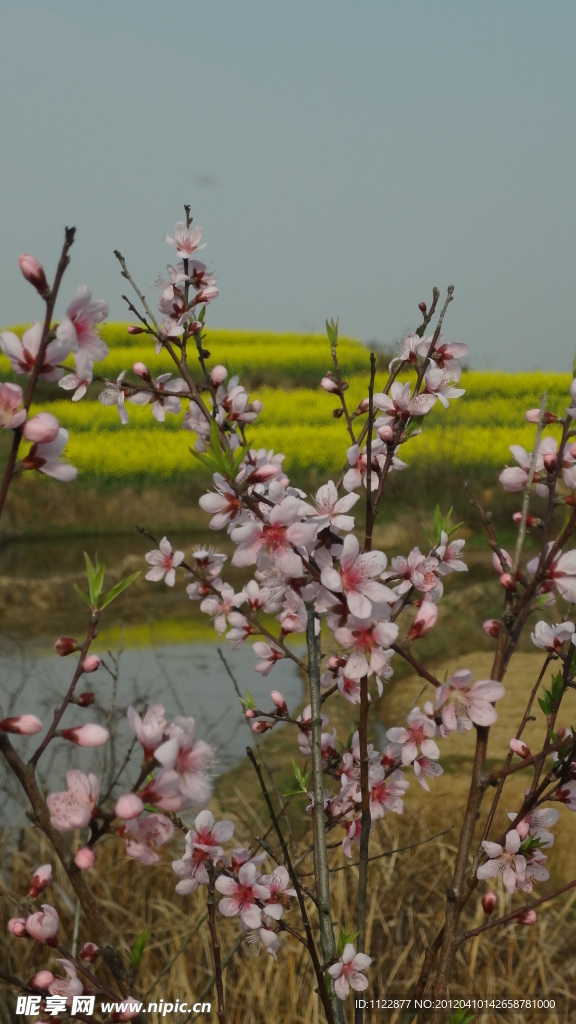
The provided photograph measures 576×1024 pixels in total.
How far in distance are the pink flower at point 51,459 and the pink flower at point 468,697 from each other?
52 cm

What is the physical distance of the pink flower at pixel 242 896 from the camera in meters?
1.43

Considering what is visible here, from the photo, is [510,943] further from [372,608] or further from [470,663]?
[470,663]

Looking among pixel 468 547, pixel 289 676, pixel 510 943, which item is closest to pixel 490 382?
pixel 468 547

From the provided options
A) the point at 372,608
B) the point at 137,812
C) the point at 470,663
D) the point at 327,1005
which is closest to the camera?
the point at 137,812

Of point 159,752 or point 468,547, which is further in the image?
point 468,547

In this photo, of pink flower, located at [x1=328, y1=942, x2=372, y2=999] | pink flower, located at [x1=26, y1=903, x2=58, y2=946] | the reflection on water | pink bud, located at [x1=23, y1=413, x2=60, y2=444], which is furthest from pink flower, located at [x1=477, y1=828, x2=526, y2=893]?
the reflection on water

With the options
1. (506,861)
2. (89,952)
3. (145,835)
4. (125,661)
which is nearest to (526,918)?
(506,861)

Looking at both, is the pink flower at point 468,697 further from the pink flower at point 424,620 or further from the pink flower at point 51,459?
the pink flower at point 51,459

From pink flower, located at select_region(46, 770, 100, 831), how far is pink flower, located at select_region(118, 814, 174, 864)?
0.13 ft

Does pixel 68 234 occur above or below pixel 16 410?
above

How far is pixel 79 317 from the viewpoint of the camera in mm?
910

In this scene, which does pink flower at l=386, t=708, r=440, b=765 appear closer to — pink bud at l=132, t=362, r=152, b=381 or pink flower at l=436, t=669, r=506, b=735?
pink flower at l=436, t=669, r=506, b=735

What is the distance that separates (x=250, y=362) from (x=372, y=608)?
22.1 metres

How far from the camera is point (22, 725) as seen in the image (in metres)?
0.87
